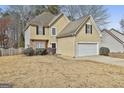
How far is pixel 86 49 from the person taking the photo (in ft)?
82.3

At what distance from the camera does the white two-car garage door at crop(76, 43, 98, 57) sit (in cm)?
2444

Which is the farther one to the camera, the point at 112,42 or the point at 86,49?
the point at 112,42

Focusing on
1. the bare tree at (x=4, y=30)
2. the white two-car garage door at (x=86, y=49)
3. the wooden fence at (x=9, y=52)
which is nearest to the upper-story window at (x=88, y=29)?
the white two-car garage door at (x=86, y=49)

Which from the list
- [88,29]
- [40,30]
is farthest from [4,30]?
[88,29]

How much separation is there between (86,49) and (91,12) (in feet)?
35.2

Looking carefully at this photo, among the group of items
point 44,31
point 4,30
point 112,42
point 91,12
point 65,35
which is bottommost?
point 112,42

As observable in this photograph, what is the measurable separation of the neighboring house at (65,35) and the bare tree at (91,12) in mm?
5005

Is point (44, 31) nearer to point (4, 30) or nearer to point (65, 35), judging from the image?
point (65, 35)

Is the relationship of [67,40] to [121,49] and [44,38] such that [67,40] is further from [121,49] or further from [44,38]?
[121,49]

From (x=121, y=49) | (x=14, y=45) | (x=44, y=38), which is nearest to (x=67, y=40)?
(x=44, y=38)

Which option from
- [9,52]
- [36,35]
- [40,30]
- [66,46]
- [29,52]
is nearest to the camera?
[29,52]

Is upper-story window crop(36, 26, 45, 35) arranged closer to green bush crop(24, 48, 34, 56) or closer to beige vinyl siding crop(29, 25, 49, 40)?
beige vinyl siding crop(29, 25, 49, 40)

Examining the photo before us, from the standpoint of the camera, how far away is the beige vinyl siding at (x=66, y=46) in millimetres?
24109
